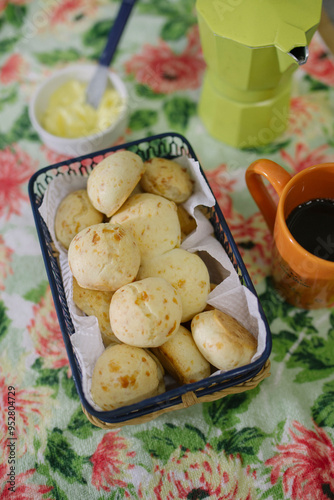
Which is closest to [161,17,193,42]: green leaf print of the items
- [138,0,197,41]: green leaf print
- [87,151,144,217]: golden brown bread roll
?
[138,0,197,41]: green leaf print

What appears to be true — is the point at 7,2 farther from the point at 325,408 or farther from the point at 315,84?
the point at 325,408

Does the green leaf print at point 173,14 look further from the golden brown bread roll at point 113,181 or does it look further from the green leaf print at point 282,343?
the green leaf print at point 282,343

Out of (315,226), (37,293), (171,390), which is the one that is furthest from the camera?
(37,293)

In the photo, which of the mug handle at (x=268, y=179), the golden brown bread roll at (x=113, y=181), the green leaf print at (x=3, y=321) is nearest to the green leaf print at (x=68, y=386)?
the green leaf print at (x=3, y=321)

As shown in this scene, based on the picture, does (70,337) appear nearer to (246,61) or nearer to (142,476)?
(142,476)

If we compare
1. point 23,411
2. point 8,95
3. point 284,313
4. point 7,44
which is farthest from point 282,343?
point 7,44

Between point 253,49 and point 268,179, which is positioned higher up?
point 253,49
